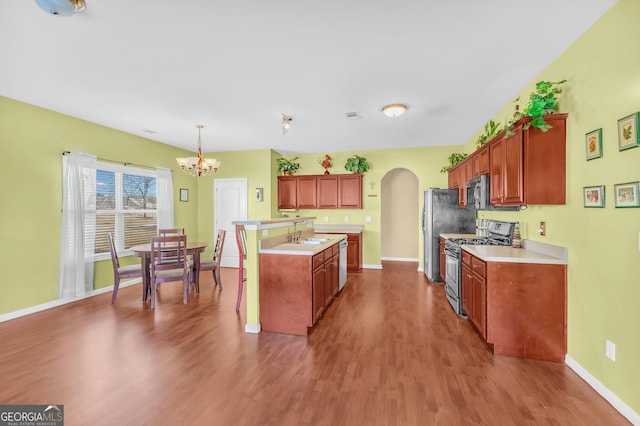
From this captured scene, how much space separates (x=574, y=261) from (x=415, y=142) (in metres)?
3.86

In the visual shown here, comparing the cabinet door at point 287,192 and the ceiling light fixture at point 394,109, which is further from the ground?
the ceiling light fixture at point 394,109

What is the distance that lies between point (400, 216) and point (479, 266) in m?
4.78

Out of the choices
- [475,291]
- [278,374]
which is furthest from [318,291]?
[475,291]

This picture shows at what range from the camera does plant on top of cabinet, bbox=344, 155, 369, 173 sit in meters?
6.16

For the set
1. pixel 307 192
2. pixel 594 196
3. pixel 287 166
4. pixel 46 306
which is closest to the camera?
pixel 594 196

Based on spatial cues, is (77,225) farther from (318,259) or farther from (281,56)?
(281,56)

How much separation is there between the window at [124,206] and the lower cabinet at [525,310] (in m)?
5.57

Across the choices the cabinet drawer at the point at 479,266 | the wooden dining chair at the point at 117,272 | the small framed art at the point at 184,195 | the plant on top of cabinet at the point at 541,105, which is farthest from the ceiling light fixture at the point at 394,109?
the small framed art at the point at 184,195

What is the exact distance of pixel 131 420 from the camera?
69.5 inches

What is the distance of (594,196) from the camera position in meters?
2.10

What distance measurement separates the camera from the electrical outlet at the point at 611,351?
1927 millimetres

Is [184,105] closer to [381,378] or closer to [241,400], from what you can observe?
[241,400]

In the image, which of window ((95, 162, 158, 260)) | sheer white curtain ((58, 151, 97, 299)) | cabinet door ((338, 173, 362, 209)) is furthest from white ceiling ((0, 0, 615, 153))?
cabinet door ((338, 173, 362, 209))

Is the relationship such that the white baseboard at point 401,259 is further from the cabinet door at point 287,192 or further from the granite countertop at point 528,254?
the granite countertop at point 528,254
